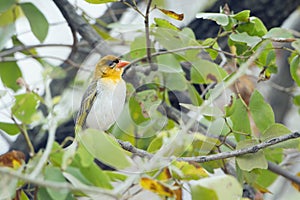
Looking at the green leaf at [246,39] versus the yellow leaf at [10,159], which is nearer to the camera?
the yellow leaf at [10,159]

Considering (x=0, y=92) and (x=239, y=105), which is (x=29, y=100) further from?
(x=239, y=105)

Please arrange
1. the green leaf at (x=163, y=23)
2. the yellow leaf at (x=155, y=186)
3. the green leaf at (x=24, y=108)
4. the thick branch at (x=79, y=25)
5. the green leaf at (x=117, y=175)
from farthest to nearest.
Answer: the thick branch at (x=79, y=25), the green leaf at (x=163, y=23), the green leaf at (x=24, y=108), the green leaf at (x=117, y=175), the yellow leaf at (x=155, y=186)

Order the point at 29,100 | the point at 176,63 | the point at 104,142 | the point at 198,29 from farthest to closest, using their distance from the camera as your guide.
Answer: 1. the point at 198,29
2. the point at 176,63
3. the point at 29,100
4. the point at 104,142

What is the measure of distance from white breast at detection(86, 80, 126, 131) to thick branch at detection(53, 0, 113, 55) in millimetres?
204

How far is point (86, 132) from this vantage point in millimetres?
521

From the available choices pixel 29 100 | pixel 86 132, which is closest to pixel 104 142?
pixel 86 132

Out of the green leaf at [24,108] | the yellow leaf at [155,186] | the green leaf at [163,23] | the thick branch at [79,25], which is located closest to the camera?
the yellow leaf at [155,186]

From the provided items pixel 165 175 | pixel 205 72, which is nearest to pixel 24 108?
pixel 165 175

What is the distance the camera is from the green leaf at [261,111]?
2.61 ft

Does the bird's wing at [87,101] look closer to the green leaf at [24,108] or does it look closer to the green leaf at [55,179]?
the green leaf at [24,108]

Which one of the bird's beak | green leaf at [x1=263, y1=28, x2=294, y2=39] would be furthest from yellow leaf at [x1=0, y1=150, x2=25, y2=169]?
green leaf at [x1=263, y1=28, x2=294, y2=39]

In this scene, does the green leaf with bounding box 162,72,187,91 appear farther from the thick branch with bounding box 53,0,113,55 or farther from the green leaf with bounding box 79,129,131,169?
the green leaf with bounding box 79,129,131,169

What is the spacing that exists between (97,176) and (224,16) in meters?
0.32

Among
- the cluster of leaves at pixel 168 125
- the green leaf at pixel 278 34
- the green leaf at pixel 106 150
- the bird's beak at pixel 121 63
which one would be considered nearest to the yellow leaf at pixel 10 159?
the cluster of leaves at pixel 168 125
